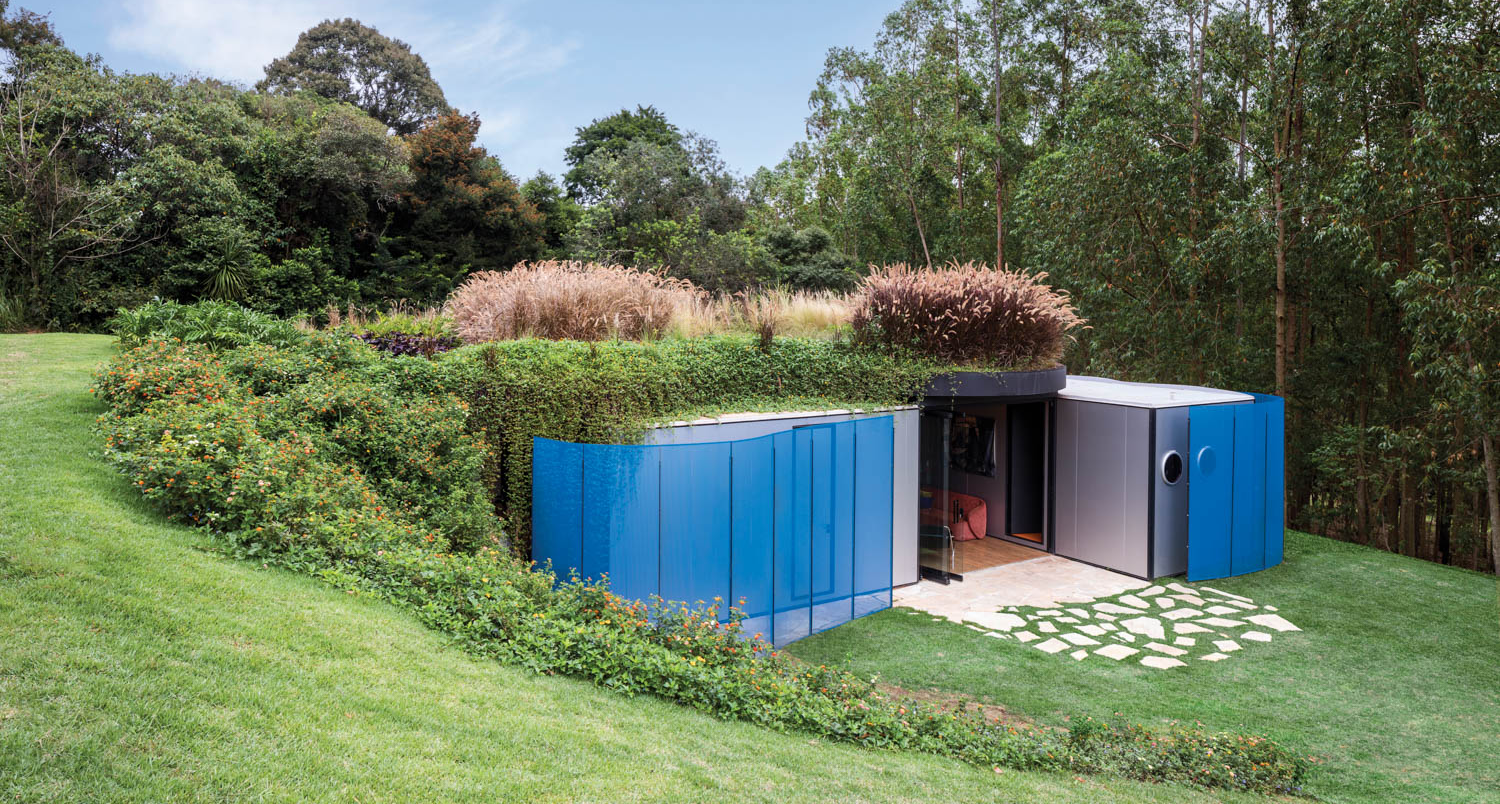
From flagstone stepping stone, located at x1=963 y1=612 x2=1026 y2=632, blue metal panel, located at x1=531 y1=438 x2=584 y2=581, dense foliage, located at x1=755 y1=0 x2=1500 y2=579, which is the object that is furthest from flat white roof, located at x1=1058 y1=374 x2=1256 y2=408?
blue metal panel, located at x1=531 y1=438 x2=584 y2=581

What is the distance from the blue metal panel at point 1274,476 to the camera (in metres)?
9.91

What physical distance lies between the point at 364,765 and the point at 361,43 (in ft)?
124

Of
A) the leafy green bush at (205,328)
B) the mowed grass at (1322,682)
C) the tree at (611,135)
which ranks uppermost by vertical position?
the tree at (611,135)

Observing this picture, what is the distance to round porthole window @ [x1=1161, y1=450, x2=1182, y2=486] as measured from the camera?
30.0ft

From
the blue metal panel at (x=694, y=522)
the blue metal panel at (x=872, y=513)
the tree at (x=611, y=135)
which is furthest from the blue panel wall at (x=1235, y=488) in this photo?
the tree at (x=611, y=135)

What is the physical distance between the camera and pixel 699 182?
78.9 feet

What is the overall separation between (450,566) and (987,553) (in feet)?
22.4

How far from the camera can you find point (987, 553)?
10.1 meters

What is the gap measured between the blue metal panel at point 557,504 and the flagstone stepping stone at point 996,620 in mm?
3651

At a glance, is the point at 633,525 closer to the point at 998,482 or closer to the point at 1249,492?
the point at 998,482

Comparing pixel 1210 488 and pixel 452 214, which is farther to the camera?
pixel 452 214

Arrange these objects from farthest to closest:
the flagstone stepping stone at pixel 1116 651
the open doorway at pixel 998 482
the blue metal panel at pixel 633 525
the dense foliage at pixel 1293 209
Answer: the dense foliage at pixel 1293 209, the open doorway at pixel 998 482, the flagstone stepping stone at pixel 1116 651, the blue metal panel at pixel 633 525

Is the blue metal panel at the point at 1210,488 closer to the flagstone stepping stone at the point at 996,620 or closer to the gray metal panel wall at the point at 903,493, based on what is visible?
the flagstone stepping stone at the point at 996,620

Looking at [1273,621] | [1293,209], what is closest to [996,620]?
[1273,621]
